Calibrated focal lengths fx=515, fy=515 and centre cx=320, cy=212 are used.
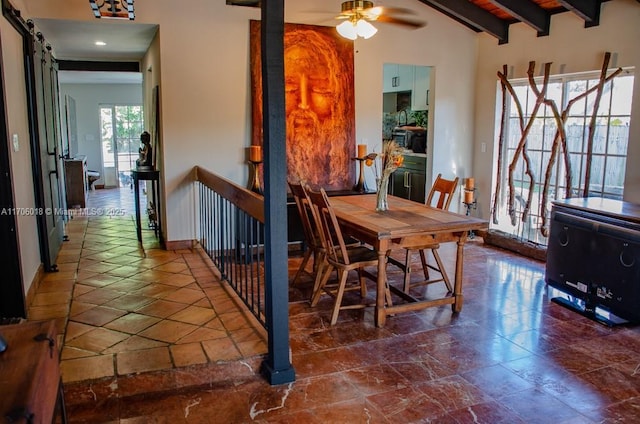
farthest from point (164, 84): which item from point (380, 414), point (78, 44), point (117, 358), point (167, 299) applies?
point (380, 414)

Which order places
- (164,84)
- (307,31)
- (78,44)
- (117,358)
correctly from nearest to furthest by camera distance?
(117,358) < (164,84) < (307,31) < (78,44)

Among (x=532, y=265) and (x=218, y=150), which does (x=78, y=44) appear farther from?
(x=532, y=265)

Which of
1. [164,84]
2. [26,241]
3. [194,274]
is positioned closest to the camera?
[26,241]

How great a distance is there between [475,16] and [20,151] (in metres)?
4.70

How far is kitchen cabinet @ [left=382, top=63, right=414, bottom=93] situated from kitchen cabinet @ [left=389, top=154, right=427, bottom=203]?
1130 millimetres

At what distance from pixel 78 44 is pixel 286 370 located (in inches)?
201

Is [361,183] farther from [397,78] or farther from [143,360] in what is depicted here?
[143,360]

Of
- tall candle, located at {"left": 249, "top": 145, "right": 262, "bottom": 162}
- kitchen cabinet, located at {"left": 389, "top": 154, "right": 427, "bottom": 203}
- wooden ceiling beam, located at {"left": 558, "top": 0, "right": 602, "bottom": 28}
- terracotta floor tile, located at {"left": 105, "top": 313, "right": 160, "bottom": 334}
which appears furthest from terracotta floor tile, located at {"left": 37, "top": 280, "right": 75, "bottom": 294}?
wooden ceiling beam, located at {"left": 558, "top": 0, "right": 602, "bottom": 28}

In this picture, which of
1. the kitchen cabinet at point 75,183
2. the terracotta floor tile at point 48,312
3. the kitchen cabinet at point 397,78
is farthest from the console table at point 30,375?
the kitchen cabinet at point 75,183

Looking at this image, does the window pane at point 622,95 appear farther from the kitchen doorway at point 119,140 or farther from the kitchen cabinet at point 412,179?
the kitchen doorway at point 119,140

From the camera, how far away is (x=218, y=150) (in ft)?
17.5

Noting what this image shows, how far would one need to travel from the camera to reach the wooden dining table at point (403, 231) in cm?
352

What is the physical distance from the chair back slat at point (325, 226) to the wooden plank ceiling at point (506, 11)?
2405mm

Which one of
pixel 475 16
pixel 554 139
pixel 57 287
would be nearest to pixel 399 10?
pixel 475 16
